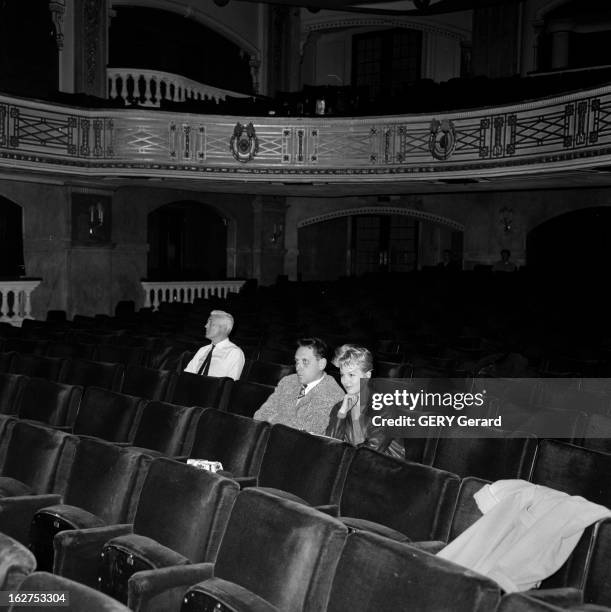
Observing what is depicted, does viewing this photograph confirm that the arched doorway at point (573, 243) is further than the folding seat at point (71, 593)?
Yes

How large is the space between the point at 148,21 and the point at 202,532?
13.5 metres

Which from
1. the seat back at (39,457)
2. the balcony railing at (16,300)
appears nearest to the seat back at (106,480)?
the seat back at (39,457)

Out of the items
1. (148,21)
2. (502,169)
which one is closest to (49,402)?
(502,169)

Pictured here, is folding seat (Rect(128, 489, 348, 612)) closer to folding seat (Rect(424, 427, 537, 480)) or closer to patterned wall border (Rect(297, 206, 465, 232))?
folding seat (Rect(424, 427, 537, 480))

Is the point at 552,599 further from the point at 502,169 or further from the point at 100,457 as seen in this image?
the point at 502,169

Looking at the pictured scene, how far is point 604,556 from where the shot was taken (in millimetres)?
2230

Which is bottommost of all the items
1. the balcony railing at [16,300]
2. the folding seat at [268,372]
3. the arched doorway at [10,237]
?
the folding seat at [268,372]

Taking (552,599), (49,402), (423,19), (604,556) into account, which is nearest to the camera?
(552,599)

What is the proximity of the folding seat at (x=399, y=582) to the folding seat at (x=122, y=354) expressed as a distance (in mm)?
4012

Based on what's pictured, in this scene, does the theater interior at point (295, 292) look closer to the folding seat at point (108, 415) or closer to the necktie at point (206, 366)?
the folding seat at point (108, 415)

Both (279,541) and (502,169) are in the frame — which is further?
(502,169)

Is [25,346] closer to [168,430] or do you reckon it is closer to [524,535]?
[168,430]

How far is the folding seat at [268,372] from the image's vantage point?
195 inches

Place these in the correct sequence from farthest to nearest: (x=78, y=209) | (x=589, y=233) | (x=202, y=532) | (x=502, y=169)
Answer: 1. (x=589, y=233)
2. (x=78, y=209)
3. (x=502, y=169)
4. (x=202, y=532)
